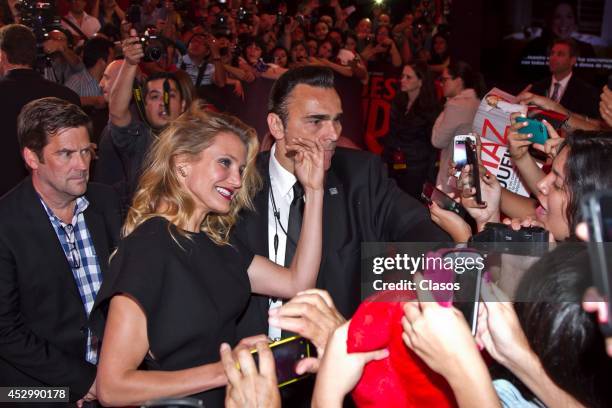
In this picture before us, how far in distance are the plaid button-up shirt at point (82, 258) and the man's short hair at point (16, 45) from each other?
2.32 meters

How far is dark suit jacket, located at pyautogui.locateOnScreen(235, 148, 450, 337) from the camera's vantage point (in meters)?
2.72

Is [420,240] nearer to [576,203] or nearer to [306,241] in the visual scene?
[306,241]

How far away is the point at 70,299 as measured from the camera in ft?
8.47

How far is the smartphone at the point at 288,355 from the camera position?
1.76m

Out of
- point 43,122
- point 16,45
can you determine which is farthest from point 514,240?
point 16,45

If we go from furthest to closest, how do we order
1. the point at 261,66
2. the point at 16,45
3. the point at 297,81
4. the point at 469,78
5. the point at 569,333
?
the point at 261,66, the point at 469,78, the point at 16,45, the point at 297,81, the point at 569,333

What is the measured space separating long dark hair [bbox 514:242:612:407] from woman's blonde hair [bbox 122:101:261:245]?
123 cm

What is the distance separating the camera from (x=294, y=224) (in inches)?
110

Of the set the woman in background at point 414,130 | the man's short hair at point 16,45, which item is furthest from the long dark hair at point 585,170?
the woman in background at point 414,130

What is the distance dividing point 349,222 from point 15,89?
2751mm

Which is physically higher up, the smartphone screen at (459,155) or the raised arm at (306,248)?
the smartphone screen at (459,155)

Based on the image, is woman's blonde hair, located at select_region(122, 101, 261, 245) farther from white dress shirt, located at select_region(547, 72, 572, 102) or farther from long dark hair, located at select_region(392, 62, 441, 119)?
long dark hair, located at select_region(392, 62, 441, 119)

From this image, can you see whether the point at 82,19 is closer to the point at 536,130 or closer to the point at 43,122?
the point at 43,122

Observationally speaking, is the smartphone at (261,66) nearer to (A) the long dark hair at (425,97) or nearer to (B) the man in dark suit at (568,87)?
(A) the long dark hair at (425,97)
